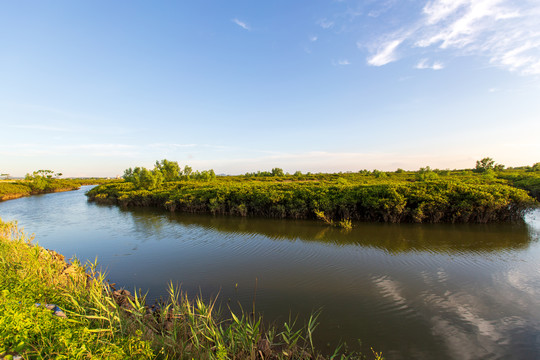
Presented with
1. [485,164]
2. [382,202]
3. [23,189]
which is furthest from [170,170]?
[485,164]

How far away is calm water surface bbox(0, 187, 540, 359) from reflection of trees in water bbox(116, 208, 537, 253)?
87 mm

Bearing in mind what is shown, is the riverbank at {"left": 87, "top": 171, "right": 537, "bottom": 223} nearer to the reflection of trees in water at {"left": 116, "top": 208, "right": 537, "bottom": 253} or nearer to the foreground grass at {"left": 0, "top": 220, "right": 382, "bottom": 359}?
the reflection of trees in water at {"left": 116, "top": 208, "right": 537, "bottom": 253}

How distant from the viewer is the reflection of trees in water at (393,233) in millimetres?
11023

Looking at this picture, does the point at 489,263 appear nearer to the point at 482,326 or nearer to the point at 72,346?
the point at 482,326

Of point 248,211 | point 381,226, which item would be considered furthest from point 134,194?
point 381,226

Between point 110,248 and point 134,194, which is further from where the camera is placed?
point 134,194

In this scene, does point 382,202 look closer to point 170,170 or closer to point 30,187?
point 170,170

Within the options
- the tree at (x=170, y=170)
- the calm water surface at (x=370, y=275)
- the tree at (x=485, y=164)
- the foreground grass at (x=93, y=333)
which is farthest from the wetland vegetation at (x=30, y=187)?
the tree at (x=485, y=164)

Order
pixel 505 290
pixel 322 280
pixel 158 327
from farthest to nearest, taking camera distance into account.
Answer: pixel 322 280 → pixel 505 290 → pixel 158 327

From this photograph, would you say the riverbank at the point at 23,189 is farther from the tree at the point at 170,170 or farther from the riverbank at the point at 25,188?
the tree at the point at 170,170

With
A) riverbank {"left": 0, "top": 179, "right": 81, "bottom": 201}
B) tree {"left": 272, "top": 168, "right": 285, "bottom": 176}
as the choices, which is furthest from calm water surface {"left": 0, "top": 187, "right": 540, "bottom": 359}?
tree {"left": 272, "top": 168, "right": 285, "bottom": 176}

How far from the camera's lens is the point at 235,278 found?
8.26 metres

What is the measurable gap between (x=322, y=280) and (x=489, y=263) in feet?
22.2

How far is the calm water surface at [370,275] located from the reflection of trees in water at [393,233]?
87 millimetres
